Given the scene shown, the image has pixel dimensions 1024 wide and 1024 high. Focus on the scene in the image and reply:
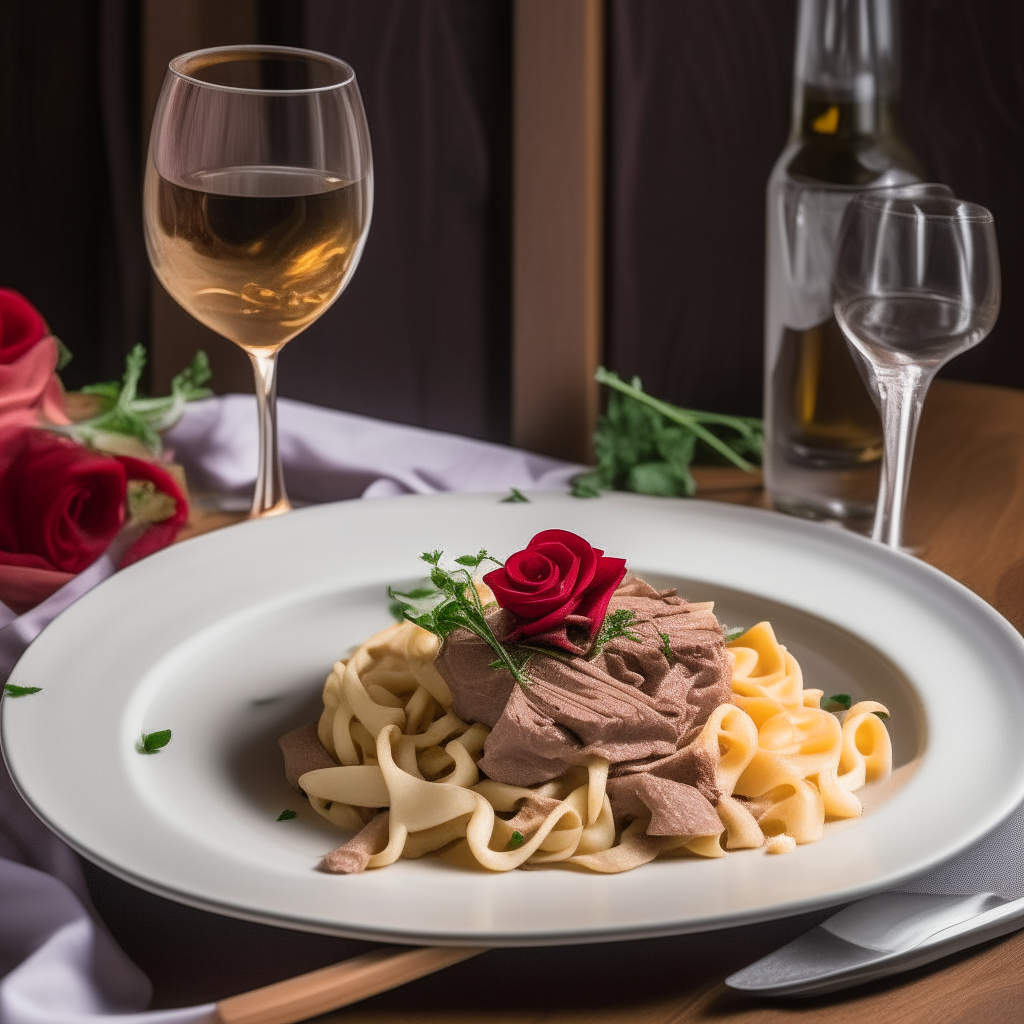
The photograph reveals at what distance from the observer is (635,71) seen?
2.38 meters

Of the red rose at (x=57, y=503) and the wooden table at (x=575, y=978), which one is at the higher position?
the red rose at (x=57, y=503)

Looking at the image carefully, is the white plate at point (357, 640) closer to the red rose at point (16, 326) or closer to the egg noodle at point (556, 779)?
the egg noodle at point (556, 779)

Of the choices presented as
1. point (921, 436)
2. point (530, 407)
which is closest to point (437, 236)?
point (530, 407)

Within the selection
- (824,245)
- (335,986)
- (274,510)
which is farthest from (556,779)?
(824,245)

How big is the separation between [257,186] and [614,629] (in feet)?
2.24

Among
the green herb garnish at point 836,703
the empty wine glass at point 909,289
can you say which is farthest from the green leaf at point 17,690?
the empty wine glass at point 909,289

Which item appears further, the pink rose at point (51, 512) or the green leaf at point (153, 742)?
the pink rose at point (51, 512)

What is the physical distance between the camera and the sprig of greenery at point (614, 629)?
52.4 inches

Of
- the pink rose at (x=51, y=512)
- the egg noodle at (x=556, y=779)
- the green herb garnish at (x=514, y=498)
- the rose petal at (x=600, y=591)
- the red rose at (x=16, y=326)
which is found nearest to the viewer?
the egg noodle at (x=556, y=779)

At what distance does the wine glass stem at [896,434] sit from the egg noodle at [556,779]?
325 millimetres

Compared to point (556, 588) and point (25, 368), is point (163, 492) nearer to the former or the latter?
point (25, 368)

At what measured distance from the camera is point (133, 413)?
1997 millimetres

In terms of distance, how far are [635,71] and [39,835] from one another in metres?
1.62

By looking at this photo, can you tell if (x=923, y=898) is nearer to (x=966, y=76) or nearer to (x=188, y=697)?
(x=188, y=697)
